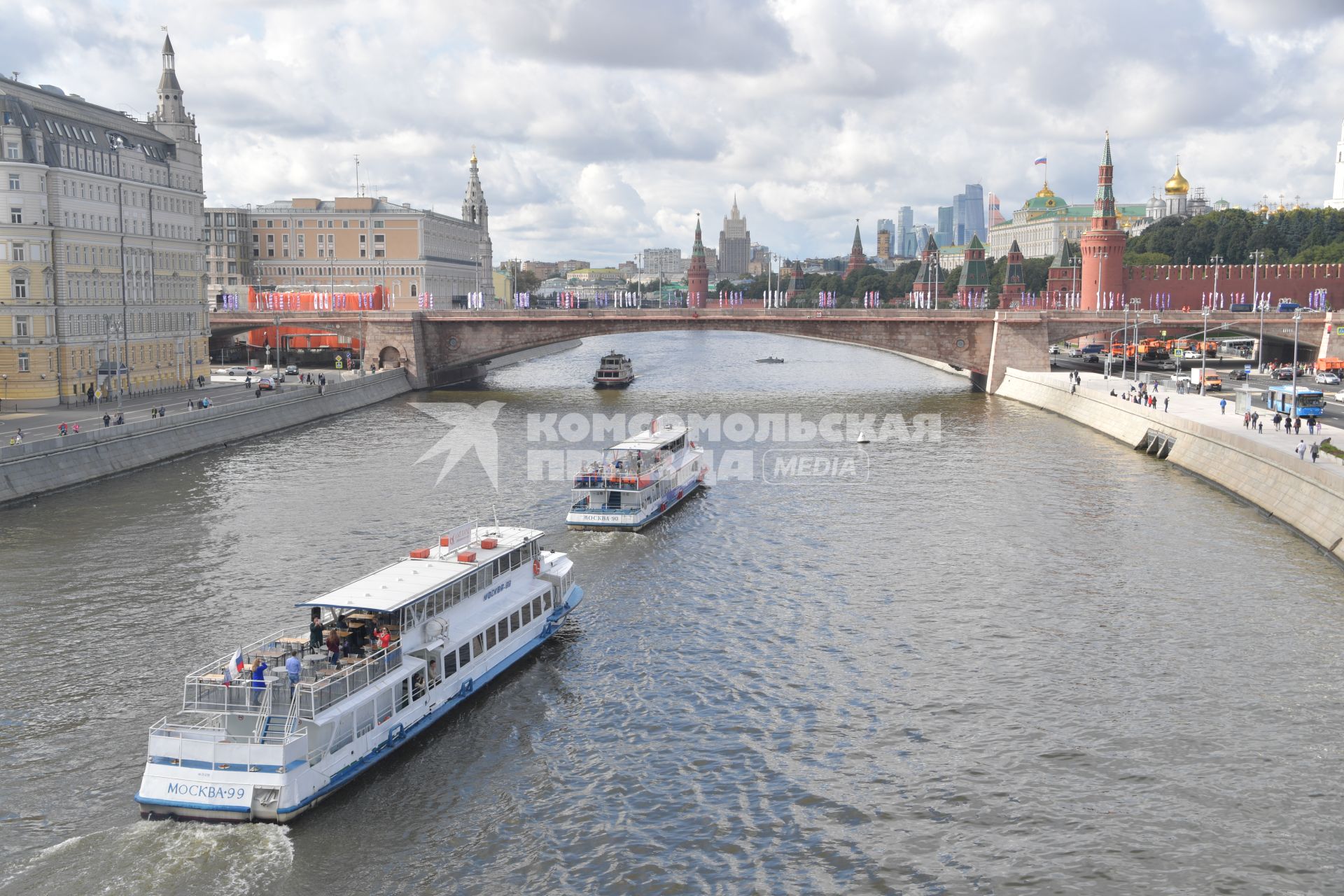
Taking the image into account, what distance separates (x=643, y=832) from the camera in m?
26.9

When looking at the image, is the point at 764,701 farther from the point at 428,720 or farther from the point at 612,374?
the point at 612,374

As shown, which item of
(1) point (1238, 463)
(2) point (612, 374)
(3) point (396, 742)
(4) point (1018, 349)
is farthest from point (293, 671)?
(4) point (1018, 349)

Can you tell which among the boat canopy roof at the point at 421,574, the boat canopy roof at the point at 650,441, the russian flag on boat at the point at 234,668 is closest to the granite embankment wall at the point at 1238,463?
the boat canopy roof at the point at 650,441

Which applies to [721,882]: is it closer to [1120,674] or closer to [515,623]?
[515,623]

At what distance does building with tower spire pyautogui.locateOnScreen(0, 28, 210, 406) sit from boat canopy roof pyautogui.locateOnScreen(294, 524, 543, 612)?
166 feet

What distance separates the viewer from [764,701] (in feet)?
111

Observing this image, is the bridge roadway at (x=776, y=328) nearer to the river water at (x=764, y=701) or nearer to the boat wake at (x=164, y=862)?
the river water at (x=764, y=701)

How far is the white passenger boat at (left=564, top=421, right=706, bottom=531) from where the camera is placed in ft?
177

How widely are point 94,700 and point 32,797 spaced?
5.48 meters

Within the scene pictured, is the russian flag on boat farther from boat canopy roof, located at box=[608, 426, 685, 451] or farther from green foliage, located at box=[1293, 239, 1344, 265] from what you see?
green foliage, located at box=[1293, 239, 1344, 265]

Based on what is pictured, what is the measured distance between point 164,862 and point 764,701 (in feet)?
51.1

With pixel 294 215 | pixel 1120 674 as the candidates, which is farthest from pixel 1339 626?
pixel 294 215

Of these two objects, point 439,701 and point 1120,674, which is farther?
point 1120,674

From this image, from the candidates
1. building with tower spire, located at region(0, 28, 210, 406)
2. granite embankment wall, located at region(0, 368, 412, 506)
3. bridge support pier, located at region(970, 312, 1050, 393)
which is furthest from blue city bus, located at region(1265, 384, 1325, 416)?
building with tower spire, located at region(0, 28, 210, 406)
